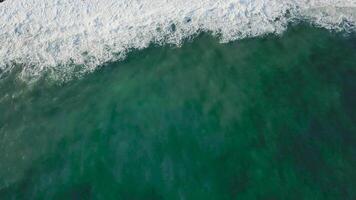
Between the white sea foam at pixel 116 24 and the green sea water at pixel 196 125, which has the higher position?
the white sea foam at pixel 116 24

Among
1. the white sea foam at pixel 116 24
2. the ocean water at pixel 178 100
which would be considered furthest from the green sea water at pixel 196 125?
the white sea foam at pixel 116 24

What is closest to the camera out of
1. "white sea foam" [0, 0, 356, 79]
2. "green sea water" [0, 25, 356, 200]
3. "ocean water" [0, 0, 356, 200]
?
"green sea water" [0, 25, 356, 200]

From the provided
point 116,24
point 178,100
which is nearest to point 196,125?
point 178,100

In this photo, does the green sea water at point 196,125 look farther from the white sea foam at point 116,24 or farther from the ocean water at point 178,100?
the white sea foam at point 116,24

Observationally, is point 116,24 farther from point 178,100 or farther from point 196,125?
point 196,125

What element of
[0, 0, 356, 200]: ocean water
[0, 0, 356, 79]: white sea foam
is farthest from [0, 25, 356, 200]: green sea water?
[0, 0, 356, 79]: white sea foam

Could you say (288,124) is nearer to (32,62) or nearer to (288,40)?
(288,40)

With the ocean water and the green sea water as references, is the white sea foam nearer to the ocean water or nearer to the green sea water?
the ocean water
